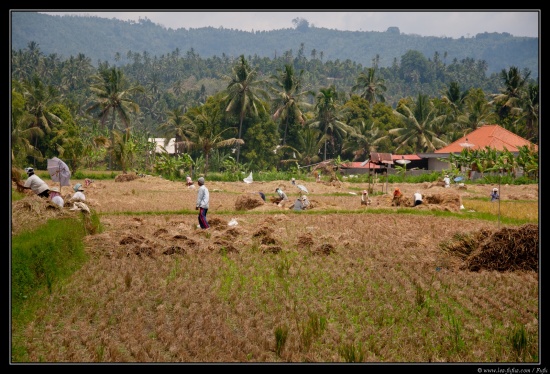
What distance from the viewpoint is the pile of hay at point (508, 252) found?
11844mm

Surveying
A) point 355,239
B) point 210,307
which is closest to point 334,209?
point 355,239

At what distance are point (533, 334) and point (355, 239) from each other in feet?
26.4

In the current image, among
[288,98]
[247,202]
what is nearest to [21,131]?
[288,98]

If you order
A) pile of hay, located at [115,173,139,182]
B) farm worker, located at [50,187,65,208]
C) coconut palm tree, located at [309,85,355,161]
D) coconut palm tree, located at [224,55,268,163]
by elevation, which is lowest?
pile of hay, located at [115,173,139,182]

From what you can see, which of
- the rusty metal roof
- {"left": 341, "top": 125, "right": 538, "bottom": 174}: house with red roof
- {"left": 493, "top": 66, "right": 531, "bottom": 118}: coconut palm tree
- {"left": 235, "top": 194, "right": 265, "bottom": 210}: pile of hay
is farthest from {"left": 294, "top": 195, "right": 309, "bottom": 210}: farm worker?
{"left": 493, "top": 66, "right": 531, "bottom": 118}: coconut palm tree

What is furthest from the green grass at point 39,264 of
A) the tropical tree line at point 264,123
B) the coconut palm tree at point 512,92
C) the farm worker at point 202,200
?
the coconut palm tree at point 512,92

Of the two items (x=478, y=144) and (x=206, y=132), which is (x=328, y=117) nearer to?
(x=206, y=132)

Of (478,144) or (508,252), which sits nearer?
(508,252)

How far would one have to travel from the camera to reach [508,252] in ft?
39.2

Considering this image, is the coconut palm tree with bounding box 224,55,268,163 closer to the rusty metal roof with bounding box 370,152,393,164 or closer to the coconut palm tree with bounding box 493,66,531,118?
the coconut palm tree with bounding box 493,66,531,118

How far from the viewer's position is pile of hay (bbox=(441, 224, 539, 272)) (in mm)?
11844

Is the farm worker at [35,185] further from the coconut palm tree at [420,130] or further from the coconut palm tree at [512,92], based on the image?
the coconut palm tree at [512,92]

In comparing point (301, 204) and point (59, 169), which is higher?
point (59, 169)

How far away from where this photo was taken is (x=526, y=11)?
22.8ft
